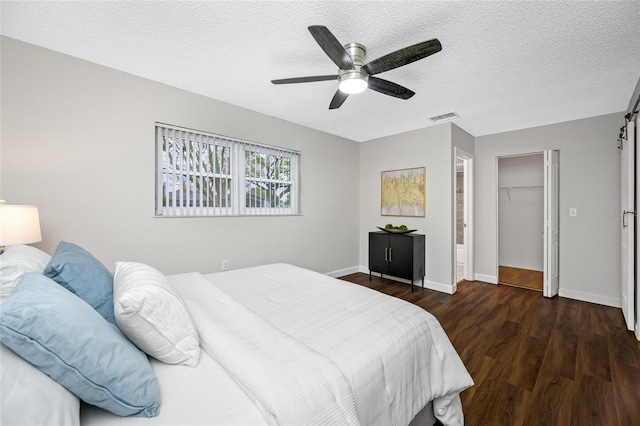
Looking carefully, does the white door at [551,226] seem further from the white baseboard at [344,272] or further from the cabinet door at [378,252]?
the white baseboard at [344,272]

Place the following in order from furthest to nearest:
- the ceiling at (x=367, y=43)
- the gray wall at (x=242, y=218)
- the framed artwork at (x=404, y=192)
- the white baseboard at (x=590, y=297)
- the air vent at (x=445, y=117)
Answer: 1. the framed artwork at (x=404, y=192)
2. the air vent at (x=445, y=117)
3. the white baseboard at (x=590, y=297)
4. the gray wall at (x=242, y=218)
5. the ceiling at (x=367, y=43)

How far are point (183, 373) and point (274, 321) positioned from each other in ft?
1.71

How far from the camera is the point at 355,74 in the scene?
196 centimetres

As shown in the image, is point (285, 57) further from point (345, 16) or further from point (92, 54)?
point (92, 54)

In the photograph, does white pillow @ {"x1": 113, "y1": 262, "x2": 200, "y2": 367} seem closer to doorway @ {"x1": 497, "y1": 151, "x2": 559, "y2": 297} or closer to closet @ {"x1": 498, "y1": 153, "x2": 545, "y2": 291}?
doorway @ {"x1": 497, "y1": 151, "x2": 559, "y2": 297}

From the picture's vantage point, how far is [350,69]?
1959 millimetres

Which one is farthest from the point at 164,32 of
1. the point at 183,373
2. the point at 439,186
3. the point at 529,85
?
the point at 439,186

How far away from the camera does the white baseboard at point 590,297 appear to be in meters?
3.40

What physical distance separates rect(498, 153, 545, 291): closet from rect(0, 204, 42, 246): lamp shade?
6.09 meters

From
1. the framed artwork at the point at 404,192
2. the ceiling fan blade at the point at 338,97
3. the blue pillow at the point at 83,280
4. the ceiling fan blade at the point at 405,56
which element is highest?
the ceiling fan blade at the point at 405,56

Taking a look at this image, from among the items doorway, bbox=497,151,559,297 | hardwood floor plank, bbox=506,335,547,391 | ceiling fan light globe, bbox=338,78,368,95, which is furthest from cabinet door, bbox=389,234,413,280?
ceiling fan light globe, bbox=338,78,368,95

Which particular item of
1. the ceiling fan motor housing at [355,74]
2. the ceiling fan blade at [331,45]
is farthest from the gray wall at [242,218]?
the ceiling fan blade at [331,45]

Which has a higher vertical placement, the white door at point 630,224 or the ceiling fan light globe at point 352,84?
the ceiling fan light globe at point 352,84

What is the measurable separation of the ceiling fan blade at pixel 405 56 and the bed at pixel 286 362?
1.60m
